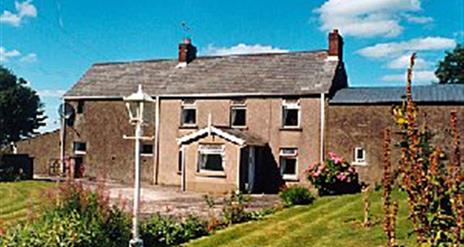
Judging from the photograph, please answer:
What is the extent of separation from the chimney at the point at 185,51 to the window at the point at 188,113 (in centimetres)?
431

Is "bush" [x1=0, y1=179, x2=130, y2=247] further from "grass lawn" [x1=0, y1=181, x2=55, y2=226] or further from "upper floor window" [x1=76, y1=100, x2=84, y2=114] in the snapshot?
"upper floor window" [x1=76, y1=100, x2=84, y2=114]

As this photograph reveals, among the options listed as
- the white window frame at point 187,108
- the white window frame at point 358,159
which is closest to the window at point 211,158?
the white window frame at point 187,108

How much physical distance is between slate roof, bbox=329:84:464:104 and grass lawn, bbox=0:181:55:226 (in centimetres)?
1430

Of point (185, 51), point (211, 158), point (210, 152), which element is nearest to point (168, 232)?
point (210, 152)

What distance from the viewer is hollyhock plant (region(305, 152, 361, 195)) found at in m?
23.5

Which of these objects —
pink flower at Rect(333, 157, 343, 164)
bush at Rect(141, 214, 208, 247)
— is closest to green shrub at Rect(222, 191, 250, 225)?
bush at Rect(141, 214, 208, 247)

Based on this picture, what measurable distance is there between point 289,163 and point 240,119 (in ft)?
12.0

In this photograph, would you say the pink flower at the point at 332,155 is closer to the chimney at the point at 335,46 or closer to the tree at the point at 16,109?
the chimney at the point at 335,46

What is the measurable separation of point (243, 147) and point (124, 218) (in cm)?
1545

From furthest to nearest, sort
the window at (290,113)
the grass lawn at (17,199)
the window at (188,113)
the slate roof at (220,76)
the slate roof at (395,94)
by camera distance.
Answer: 1. the window at (188,113)
2. the slate roof at (220,76)
3. the window at (290,113)
4. the slate roof at (395,94)
5. the grass lawn at (17,199)

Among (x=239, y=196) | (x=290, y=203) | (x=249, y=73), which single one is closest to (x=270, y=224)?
(x=239, y=196)

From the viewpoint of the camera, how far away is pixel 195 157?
27953 millimetres

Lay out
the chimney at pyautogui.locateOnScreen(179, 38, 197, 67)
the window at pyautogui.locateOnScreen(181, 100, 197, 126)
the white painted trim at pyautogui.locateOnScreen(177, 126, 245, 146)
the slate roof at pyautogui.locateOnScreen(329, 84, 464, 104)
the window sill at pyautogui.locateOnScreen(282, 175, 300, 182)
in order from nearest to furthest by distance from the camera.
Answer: the slate roof at pyautogui.locateOnScreen(329, 84, 464, 104)
the white painted trim at pyautogui.locateOnScreen(177, 126, 245, 146)
the window sill at pyautogui.locateOnScreen(282, 175, 300, 182)
the window at pyautogui.locateOnScreen(181, 100, 197, 126)
the chimney at pyautogui.locateOnScreen(179, 38, 197, 67)

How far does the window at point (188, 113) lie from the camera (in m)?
30.8
